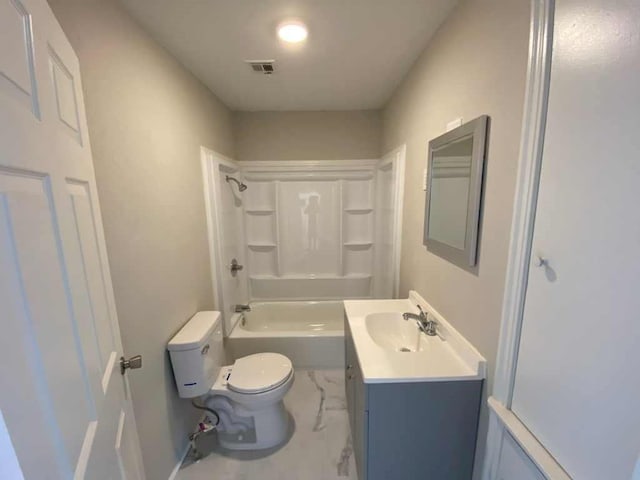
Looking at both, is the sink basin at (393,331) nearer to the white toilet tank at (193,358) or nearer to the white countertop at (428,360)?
the white countertop at (428,360)

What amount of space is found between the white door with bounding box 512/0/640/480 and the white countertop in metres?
0.31

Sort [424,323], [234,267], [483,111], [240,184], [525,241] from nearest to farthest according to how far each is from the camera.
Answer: [525,241] < [483,111] < [424,323] < [234,267] < [240,184]

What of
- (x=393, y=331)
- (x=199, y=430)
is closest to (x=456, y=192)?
(x=393, y=331)

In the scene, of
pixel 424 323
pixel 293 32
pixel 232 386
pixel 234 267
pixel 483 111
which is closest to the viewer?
pixel 483 111

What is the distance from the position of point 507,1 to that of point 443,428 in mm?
1575

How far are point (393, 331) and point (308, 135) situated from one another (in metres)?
2.06

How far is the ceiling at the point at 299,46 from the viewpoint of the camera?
4.02 feet

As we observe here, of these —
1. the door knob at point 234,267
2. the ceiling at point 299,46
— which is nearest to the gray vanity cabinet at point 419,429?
the ceiling at point 299,46

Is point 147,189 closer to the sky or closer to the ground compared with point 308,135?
closer to the ground

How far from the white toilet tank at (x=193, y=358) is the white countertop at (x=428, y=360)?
0.87 m

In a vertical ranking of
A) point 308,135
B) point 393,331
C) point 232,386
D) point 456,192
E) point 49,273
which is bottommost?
point 232,386

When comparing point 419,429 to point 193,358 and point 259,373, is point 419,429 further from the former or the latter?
point 193,358

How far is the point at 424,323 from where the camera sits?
5.02 ft

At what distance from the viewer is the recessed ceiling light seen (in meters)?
1.35
